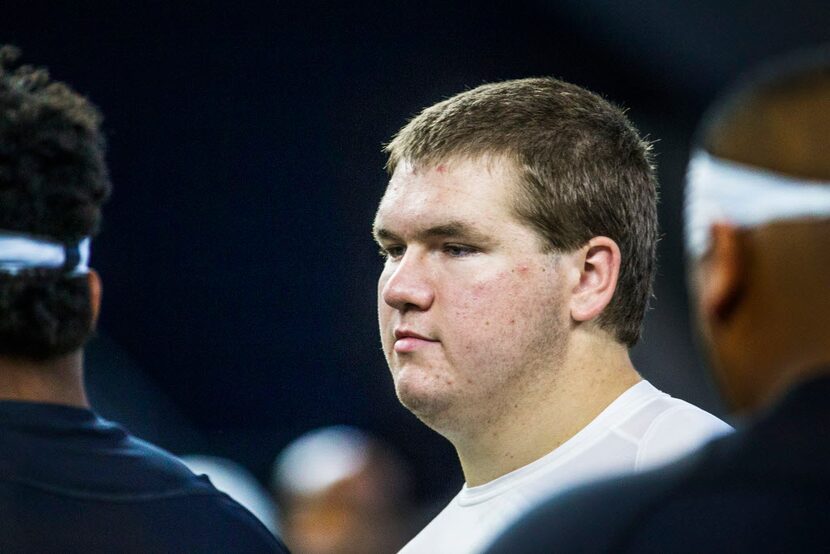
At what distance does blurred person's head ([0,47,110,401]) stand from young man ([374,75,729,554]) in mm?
682

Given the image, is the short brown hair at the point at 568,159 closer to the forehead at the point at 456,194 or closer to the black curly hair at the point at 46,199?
the forehead at the point at 456,194

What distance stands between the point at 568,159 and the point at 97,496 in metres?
1.22

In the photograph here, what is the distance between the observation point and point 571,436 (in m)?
2.42

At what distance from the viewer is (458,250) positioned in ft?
8.03

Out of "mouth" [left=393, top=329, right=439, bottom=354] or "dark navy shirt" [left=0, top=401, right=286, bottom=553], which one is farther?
"mouth" [left=393, top=329, right=439, bottom=354]

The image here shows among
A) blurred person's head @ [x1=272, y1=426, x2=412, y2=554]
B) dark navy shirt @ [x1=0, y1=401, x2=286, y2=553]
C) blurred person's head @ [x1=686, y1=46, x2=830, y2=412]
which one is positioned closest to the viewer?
blurred person's head @ [x1=686, y1=46, x2=830, y2=412]

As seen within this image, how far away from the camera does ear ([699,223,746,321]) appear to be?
3.75 feet

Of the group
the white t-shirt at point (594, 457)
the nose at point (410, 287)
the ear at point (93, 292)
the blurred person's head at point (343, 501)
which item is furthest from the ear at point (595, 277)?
the blurred person's head at point (343, 501)

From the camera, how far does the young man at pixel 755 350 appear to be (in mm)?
998

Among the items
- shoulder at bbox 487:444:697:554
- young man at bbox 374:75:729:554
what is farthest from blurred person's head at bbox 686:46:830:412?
young man at bbox 374:75:729:554

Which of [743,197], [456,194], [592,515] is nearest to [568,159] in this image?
[456,194]

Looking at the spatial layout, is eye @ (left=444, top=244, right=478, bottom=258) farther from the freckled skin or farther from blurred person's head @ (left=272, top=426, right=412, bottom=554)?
blurred person's head @ (left=272, top=426, right=412, bottom=554)

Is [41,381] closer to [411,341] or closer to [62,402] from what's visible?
[62,402]

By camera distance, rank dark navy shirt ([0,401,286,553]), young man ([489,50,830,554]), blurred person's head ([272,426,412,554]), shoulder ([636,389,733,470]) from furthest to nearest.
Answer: blurred person's head ([272,426,412,554]) < shoulder ([636,389,733,470]) < dark navy shirt ([0,401,286,553]) < young man ([489,50,830,554])
